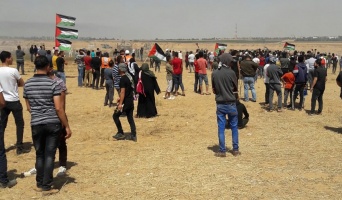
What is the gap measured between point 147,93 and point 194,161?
4203 mm

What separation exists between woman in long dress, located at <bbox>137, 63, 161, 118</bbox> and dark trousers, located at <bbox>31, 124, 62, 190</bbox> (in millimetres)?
5532

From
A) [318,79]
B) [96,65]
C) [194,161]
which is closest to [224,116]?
[194,161]

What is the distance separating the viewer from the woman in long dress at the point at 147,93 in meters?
10.5

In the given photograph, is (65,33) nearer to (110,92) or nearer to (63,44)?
(63,44)

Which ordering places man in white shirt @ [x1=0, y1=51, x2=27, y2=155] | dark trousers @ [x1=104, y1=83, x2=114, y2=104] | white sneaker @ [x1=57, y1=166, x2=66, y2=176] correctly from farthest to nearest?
dark trousers @ [x1=104, y1=83, x2=114, y2=104]
man in white shirt @ [x1=0, y1=51, x2=27, y2=155]
white sneaker @ [x1=57, y1=166, x2=66, y2=176]

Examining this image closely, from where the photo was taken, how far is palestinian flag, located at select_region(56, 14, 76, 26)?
1948cm

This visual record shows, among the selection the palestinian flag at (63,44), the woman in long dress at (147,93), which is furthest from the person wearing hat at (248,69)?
the palestinian flag at (63,44)

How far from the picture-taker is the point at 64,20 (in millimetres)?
19781

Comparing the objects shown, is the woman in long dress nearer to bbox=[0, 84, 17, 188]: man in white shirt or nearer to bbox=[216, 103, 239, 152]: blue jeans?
bbox=[216, 103, 239, 152]: blue jeans

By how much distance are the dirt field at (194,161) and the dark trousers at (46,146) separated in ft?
1.15

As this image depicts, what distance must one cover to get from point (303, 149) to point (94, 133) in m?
5.20

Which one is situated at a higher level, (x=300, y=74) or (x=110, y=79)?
(x=300, y=74)

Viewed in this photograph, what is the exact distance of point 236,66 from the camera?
12.7m

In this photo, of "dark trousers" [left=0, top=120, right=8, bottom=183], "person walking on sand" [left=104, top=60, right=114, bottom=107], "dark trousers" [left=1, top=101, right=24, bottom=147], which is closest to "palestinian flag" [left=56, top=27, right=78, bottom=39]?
"person walking on sand" [left=104, top=60, right=114, bottom=107]
